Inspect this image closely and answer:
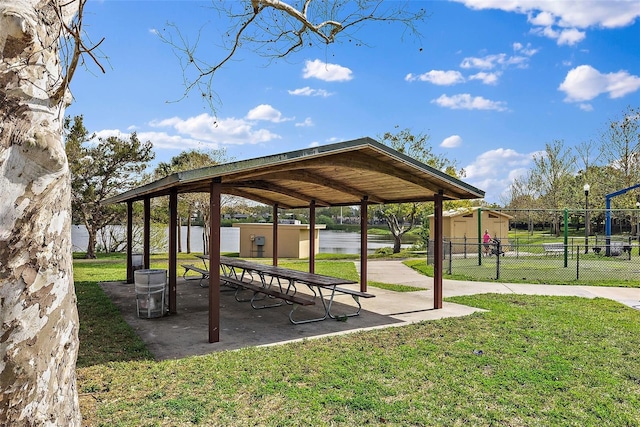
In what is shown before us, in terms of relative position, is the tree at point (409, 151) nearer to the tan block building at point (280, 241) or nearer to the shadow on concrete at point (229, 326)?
the tan block building at point (280, 241)

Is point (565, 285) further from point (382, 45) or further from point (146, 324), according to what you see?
point (146, 324)

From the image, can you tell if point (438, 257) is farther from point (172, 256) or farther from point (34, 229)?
point (34, 229)

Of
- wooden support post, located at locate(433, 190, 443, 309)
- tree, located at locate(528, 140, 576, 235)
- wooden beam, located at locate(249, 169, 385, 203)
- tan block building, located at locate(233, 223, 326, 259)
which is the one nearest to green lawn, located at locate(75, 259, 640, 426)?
wooden support post, located at locate(433, 190, 443, 309)

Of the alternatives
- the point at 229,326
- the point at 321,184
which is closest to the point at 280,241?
the point at 321,184

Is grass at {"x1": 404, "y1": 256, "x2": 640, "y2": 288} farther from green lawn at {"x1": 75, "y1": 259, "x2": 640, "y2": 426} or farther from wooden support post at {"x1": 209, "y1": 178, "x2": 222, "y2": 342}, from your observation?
wooden support post at {"x1": 209, "y1": 178, "x2": 222, "y2": 342}

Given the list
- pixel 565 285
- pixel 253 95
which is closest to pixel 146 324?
pixel 253 95

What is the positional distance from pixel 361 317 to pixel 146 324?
3459 mm

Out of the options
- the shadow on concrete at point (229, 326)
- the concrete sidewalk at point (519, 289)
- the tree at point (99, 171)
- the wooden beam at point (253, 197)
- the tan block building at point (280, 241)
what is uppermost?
the tree at point (99, 171)

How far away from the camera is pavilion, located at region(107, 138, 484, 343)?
5.66 metres

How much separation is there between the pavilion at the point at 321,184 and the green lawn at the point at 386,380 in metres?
1.35

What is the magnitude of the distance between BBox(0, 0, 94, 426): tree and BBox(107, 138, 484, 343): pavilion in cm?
301

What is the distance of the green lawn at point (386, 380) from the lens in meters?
3.49

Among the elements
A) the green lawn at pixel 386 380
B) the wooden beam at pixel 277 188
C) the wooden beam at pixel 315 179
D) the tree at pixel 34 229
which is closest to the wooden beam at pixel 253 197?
the wooden beam at pixel 277 188

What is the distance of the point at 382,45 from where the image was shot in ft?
27.3
